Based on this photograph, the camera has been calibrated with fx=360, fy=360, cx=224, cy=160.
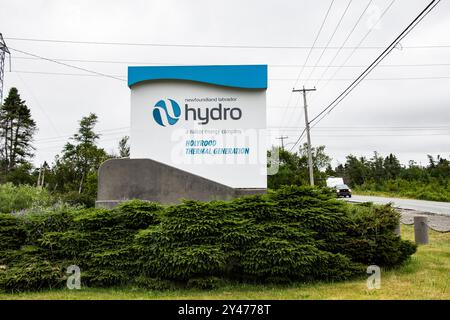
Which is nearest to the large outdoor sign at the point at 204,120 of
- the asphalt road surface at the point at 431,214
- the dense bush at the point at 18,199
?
the dense bush at the point at 18,199

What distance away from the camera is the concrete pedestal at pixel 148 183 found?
9523 millimetres

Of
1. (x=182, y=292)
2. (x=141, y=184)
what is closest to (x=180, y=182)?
(x=141, y=184)

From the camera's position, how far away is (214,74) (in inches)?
436

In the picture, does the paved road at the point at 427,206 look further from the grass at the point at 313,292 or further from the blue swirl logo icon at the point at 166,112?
the blue swirl logo icon at the point at 166,112

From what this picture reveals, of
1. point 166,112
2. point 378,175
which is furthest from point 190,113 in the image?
point 378,175

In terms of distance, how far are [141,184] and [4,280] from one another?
Result: 391 centimetres

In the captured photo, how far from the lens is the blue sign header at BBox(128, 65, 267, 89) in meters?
11.0

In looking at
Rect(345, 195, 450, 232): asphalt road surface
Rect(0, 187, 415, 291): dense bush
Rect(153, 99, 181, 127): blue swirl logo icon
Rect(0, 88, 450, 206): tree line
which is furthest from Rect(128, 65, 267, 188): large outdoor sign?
Rect(0, 88, 450, 206): tree line

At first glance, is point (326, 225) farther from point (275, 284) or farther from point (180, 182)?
point (180, 182)

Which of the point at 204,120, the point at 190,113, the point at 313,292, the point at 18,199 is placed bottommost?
the point at 313,292

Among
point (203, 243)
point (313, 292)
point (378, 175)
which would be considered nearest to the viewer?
point (313, 292)

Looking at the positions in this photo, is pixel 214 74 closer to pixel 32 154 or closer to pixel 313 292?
pixel 313 292

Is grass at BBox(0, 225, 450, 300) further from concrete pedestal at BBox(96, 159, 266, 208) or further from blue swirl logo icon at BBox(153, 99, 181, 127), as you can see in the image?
blue swirl logo icon at BBox(153, 99, 181, 127)

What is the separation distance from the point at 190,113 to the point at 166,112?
74 cm
